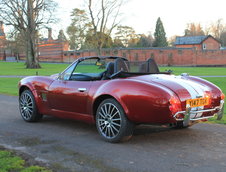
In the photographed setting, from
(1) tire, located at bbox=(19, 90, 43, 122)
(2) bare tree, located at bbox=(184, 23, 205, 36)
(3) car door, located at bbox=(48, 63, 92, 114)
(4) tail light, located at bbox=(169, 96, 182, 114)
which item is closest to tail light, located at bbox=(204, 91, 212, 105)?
(4) tail light, located at bbox=(169, 96, 182, 114)

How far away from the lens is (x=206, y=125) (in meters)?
6.05

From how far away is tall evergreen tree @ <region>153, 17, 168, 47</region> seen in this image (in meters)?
87.5

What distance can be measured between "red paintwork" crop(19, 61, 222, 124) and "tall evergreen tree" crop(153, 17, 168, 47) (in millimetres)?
83583

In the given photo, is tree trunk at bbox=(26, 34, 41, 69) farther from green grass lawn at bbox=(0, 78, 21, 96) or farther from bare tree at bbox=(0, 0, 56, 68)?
green grass lawn at bbox=(0, 78, 21, 96)

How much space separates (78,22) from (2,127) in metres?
40.3

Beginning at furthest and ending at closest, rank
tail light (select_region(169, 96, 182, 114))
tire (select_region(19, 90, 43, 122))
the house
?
the house < tire (select_region(19, 90, 43, 122)) < tail light (select_region(169, 96, 182, 114))

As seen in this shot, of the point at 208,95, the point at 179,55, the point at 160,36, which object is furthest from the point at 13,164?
the point at 160,36

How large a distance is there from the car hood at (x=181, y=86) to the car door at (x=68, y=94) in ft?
3.54

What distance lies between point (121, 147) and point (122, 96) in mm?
794

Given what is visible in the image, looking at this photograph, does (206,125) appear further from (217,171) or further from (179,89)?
(217,171)

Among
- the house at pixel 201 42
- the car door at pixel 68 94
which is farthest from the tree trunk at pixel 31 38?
the house at pixel 201 42

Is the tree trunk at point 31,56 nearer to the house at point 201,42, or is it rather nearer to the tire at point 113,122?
the tire at point 113,122

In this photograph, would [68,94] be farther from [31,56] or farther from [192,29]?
[192,29]

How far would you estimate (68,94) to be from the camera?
5.52m
